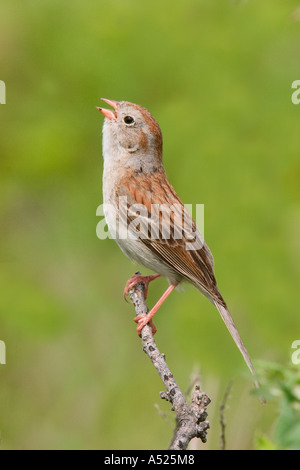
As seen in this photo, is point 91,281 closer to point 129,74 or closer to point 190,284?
point 190,284

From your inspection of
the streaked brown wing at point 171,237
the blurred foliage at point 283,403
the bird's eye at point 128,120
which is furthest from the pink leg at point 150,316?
the bird's eye at point 128,120

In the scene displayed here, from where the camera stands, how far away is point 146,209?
16.7 ft

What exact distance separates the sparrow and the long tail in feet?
0.06

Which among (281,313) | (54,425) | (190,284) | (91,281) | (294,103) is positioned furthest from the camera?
(54,425)

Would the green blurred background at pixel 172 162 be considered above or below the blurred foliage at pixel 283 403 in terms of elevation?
above

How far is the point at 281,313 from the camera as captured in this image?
4.35m

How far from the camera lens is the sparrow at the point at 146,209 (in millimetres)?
4871

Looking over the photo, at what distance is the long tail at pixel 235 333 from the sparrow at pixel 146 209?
0.06 feet

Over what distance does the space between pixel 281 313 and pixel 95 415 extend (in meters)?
2.76

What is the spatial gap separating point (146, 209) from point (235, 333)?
1.06m

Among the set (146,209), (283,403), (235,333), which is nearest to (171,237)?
(146,209)

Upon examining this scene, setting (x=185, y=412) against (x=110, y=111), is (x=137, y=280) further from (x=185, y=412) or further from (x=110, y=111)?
(x=185, y=412)

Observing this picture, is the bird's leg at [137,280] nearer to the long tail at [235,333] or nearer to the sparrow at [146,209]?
the sparrow at [146,209]
